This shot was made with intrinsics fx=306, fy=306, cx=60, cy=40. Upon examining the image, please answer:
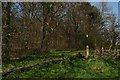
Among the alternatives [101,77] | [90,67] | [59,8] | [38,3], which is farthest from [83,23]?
Result: [101,77]

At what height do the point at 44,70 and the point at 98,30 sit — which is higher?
the point at 98,30

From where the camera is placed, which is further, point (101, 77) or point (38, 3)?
point (38, 3)

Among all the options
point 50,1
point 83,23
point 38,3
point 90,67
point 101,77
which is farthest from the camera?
point 83,23

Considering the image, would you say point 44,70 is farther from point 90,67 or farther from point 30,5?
point 30,5

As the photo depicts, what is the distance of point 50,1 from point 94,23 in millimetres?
13367

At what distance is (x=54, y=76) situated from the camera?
1312 centimetres

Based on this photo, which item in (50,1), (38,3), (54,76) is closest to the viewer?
(54,76)

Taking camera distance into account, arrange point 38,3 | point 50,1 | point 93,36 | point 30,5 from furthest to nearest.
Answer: point 93,36 → point 50,1 → point 38,3 → point 30,5

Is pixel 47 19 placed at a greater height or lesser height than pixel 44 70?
greater

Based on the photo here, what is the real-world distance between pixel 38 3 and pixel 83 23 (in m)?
15.9

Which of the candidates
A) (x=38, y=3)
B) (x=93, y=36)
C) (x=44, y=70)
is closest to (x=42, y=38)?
(x=38, y=3)

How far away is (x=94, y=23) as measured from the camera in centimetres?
4512

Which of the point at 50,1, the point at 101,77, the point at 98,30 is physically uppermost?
the point at 50,1

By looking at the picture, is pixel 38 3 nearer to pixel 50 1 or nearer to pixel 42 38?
pixel 50 1
